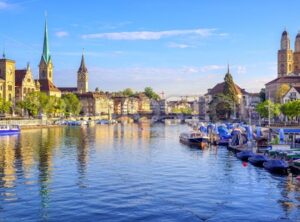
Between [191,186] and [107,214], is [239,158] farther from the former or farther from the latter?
[107,214]

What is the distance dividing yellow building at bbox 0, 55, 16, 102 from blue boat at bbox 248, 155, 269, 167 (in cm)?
12500

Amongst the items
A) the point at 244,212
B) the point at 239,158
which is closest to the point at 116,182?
the point at 244,212

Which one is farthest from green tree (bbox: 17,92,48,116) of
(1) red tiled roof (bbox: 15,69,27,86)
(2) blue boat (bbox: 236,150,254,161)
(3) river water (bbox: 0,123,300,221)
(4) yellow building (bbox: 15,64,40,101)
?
(2) blue boat (bbox: 236,150,254,161)

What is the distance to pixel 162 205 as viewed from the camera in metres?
33.6

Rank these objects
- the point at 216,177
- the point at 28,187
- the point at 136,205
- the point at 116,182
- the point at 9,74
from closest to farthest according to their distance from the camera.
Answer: the point at 136,205 → the point at 28,187 → the point at 116,182 → the point at 216,177 → the point at 9,74

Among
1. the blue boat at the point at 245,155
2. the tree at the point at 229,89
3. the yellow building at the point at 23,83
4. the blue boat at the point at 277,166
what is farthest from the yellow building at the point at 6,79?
the blue boat at the point at 277,166

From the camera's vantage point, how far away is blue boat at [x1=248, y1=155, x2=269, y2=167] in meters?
54.8

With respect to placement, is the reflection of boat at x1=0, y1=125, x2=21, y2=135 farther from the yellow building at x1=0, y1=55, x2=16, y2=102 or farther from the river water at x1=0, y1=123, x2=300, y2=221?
the river water at x1=0, y1=123, x2=300, y2=221

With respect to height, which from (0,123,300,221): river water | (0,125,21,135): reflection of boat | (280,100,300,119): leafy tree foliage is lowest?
(0,123,300,221): river water

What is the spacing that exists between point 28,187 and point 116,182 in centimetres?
776

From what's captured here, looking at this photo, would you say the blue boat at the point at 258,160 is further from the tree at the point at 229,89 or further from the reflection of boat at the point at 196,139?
the tree at the point at 229,89

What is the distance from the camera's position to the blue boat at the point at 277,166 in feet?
160

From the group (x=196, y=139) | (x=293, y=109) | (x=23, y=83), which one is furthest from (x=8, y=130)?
(x=23, y=83)

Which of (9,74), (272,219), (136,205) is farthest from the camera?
(9,74)
